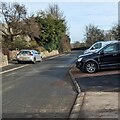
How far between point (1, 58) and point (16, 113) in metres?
22.8

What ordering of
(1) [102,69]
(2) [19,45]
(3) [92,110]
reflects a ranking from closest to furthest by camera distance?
(3) [92,110] < (1) [102,69] < (2) [19,45]

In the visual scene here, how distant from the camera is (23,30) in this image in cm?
5066

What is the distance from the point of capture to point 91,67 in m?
20.5

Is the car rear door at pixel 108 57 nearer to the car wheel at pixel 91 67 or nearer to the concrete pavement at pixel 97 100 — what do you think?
the car wheel at pixel 91 67

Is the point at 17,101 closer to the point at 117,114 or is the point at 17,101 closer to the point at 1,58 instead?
the point at 117,114

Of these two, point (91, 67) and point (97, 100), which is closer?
point (97, 100)

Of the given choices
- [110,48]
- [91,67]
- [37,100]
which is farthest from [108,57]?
[37,100]

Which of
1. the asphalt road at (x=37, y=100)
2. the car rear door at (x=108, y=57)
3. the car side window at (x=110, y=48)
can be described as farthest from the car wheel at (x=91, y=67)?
the asphalt road at (x=37, y=100)

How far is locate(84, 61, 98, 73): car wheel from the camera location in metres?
20.4

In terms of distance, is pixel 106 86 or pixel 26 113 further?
pixel 106 86

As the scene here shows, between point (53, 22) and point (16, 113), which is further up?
point (53, 22)

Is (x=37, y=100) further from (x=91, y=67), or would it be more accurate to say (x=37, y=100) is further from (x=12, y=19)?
(x=12, y=19)

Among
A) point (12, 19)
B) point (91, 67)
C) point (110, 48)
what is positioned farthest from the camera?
point (12, 19)

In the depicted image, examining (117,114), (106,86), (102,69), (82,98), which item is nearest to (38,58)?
(102,69)
